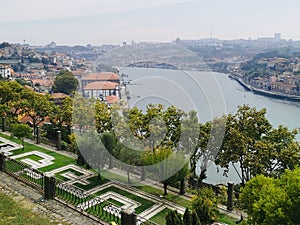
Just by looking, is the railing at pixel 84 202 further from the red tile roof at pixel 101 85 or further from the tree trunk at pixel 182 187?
the red tile roof at pixel 101 85

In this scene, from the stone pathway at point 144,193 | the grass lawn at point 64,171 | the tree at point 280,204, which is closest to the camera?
the tree at point 280,204

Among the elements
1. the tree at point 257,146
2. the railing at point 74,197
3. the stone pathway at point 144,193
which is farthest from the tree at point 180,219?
the tree at point 257,146

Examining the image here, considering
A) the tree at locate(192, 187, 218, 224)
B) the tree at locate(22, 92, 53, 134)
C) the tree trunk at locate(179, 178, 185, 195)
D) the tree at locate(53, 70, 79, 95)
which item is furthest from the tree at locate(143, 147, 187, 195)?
the tree at locate(53, 70, 79, 95)

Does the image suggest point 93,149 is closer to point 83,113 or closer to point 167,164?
point 167,164

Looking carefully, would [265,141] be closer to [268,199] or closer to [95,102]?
[268,199]

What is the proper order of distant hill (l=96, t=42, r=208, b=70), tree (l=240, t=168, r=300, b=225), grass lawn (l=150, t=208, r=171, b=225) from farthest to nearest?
distant hill (l=96, t=42, r=208, b=70) → grass lawn (l=150, t=208, r=171, b=225) → tree (l=240, t=168, r=300, b=225)

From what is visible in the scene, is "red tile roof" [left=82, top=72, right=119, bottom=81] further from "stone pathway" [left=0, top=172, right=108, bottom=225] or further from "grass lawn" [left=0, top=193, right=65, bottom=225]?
"grass lawn" [left=0, top=193, right=65, bottom=225]

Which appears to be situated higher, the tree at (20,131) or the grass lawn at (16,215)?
the tree at (20,131)
